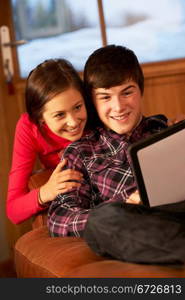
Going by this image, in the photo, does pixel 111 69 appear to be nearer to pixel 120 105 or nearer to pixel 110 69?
pixel 110 69

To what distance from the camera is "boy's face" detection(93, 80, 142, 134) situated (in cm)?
148

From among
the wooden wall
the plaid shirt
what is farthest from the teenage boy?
the wooden wall

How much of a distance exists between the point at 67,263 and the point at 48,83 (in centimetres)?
60

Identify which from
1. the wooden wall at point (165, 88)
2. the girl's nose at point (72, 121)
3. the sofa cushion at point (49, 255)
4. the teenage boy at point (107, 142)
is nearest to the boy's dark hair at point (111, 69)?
the teenage boy at point (107, 142)

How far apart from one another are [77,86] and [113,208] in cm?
59

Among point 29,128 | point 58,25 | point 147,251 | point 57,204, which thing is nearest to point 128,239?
point 147,251

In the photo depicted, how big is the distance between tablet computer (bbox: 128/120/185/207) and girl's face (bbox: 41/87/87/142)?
1.47 feet

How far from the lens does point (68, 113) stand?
1.59m

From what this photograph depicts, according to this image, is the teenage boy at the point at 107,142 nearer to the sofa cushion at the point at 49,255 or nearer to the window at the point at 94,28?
the sofa cushion at the point at 49,255

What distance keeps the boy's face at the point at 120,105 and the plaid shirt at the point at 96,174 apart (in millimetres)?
50

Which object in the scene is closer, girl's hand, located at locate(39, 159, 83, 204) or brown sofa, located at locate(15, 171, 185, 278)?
brown sofa, located at locate(15, 171, 185, 278)

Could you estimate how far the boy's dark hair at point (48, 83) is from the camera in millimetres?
1579

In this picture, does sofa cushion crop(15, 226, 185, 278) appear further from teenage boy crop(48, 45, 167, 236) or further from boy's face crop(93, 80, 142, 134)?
boy's face crop(93, 80, 142, 134)

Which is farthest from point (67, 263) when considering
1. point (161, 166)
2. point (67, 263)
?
point (161, 166)
